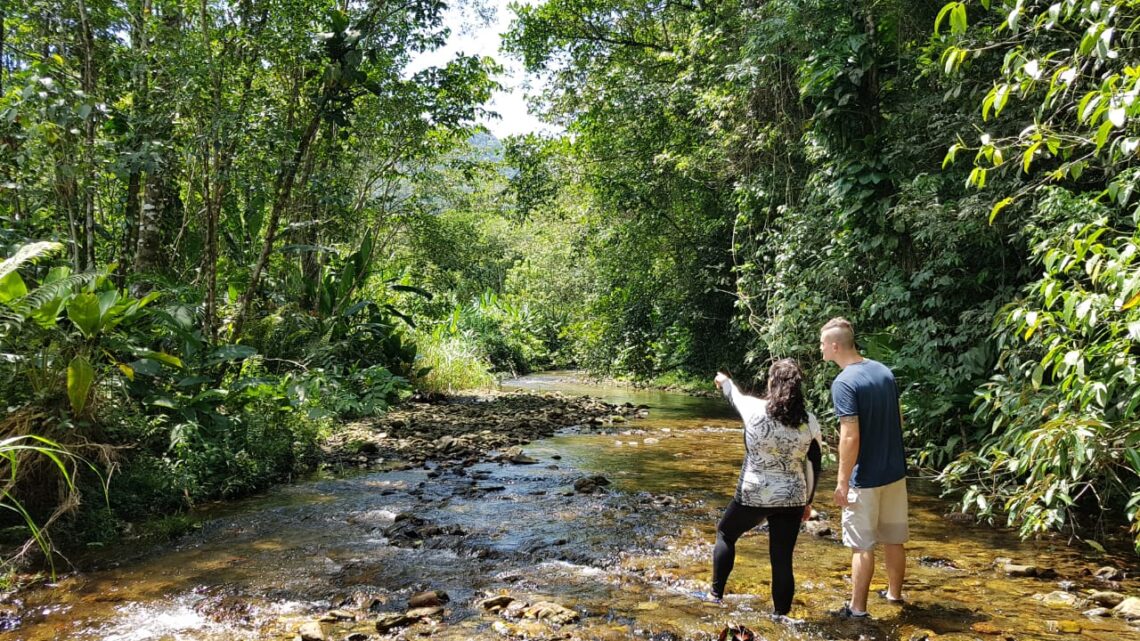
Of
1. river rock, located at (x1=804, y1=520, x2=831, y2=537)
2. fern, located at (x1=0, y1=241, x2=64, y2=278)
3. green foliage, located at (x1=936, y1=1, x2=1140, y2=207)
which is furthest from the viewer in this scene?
river rock, located at (x1=804, y1=520, x2=831, y2=537)

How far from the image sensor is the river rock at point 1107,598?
4.27 meters

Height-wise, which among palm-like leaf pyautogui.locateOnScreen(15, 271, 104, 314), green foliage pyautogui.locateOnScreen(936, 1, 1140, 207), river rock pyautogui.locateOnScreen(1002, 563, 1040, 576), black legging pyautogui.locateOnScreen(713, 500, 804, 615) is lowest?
river rock pyautogui.locateOnScreen(1002, 563, 1040, 576)

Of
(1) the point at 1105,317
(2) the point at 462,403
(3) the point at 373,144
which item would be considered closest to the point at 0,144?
(3) the point at 373,144

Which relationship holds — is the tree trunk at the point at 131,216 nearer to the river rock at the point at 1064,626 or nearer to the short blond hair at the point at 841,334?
the short blond hair at the point at 841,334

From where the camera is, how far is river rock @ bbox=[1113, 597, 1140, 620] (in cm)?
405

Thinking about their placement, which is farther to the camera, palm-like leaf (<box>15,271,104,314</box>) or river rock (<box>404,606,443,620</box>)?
palm-like leaf (<box>15,271,104,314</box>)

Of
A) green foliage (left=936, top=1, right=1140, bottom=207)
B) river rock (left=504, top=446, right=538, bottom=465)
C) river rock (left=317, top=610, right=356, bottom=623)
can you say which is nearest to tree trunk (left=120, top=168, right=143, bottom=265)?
river rock (left=504, top=446, right=538, bottom=465)

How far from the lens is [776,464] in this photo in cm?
403

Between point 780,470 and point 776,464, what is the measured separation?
0.04m

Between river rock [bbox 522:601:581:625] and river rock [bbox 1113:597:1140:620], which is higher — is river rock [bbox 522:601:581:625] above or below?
above

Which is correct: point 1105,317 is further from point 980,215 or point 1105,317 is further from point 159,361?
point 159,361

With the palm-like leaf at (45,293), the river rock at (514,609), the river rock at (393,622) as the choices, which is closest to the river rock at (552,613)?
the river rock at (514,609)

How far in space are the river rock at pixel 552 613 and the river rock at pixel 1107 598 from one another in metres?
3.23

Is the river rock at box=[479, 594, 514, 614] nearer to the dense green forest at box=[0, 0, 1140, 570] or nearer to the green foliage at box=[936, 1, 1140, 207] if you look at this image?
the dense green forest at box=[0, 0, 1140, 570]
